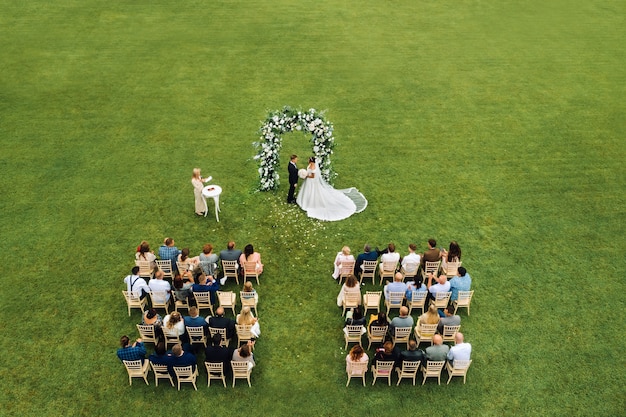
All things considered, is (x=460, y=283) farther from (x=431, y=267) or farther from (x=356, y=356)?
(x=356, y=356)

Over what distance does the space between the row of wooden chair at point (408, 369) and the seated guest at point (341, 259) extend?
3132 mm

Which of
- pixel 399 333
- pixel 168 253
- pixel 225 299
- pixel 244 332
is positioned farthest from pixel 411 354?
pixel 168 253

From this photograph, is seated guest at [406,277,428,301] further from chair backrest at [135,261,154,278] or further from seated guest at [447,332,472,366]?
chair backrest at [135,261,154,278]

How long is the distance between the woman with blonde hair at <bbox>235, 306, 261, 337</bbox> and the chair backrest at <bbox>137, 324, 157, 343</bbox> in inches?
77.8

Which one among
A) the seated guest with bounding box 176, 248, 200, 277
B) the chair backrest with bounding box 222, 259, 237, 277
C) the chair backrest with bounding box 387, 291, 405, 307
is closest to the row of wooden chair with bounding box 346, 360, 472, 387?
the chair backrest with bounding box 387, 291, 405, 307

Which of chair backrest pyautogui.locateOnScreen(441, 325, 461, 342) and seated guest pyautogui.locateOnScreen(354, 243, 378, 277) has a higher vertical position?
seated guest pyautogui.locateOnScreen(354, 243, 378, 277)

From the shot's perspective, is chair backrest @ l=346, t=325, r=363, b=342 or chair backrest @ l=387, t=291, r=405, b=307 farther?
chair backrest @ l=387, t=291, r=405, b=307

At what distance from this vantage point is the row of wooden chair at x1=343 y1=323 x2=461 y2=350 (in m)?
12.1

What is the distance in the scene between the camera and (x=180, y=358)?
11086mm

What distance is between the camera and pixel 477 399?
448 inches

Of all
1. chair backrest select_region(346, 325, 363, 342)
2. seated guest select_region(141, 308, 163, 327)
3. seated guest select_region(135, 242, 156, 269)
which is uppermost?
seated guest select_region(135, 242, 156, 269)

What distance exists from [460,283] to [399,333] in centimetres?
227

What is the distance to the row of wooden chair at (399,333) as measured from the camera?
12.1 metres

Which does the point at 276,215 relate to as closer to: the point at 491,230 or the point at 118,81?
the point at 491,230
